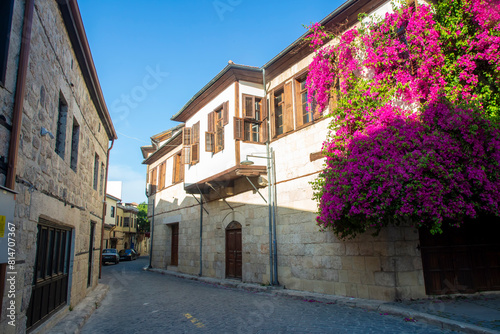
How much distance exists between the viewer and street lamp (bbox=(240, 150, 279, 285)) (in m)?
10.2

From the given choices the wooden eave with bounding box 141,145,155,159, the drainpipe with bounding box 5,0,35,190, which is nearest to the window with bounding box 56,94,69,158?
the drainpipe with bounding box 5,0,35,190

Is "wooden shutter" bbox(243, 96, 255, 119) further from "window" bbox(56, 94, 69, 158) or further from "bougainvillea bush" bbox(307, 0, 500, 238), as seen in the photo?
"window" bbox(56, 94, 69, 158)

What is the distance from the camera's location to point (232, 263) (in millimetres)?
12648

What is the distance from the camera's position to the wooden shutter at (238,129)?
435 inches

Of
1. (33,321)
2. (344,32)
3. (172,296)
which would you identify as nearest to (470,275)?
(344,32)

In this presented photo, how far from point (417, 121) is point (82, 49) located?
6707 mm

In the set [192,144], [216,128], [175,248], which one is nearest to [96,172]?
[216,128]

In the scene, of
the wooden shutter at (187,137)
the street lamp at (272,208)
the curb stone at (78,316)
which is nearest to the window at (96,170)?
the curb stone at (78,316)

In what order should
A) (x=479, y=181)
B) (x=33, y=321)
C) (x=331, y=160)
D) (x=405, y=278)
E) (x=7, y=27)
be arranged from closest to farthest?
(x=7, y=27) → (x=33, y=321) → (x=479, y=181) → (x=405, y=278) → (x=331, y=160)

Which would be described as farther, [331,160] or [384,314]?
[331,160]

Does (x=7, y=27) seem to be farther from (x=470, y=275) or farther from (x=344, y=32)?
(x=470, y=275)

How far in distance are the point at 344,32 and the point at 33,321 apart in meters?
8.85

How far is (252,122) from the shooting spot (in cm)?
1154

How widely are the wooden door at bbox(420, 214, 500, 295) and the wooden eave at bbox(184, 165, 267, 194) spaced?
16.6ft
